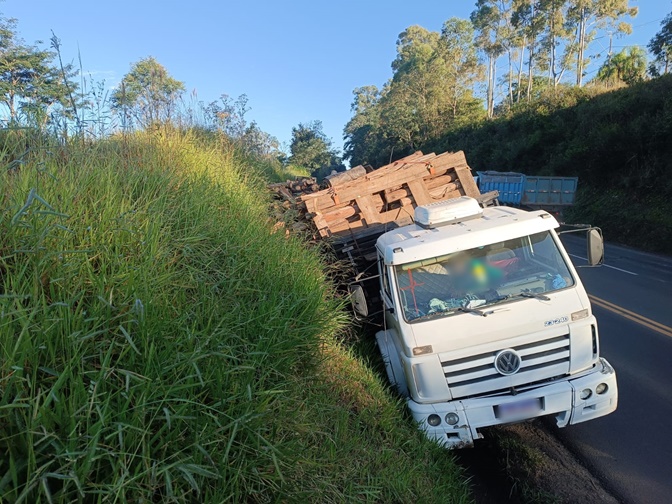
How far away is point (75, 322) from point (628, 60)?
4615 cm

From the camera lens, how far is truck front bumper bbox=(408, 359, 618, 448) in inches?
167

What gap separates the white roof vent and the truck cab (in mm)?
540

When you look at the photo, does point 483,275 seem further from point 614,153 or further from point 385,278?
point 614,153

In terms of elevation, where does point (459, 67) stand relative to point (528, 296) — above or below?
above

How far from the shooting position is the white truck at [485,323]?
170 inches

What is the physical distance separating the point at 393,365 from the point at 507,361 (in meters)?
1.26

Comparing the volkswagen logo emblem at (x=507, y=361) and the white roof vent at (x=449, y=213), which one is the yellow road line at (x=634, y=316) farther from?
the volkswagen logo emblem at (x=507, y=361)

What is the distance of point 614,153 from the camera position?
24.6 meters

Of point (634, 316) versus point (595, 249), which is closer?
point (595, 249)

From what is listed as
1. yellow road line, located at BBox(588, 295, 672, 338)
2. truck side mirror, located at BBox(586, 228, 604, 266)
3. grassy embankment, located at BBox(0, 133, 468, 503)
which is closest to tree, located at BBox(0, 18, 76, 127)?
grassy embankment, located at BBox(0, 133, 468, 503)

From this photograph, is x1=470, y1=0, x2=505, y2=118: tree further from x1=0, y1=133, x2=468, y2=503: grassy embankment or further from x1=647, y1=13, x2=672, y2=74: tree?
x1=0, y1=133, x2=468, y2=503: grassy embankment

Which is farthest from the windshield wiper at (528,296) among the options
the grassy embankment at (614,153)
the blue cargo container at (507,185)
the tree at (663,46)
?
the tree at (663,46)

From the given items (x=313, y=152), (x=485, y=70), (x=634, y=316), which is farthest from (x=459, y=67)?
(x=634, y=316)

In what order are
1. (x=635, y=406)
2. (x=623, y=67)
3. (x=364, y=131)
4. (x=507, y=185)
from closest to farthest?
(x=635, y=406)
(x=507, y=185)
(x=623, y=67)
(x=364, y=131)
